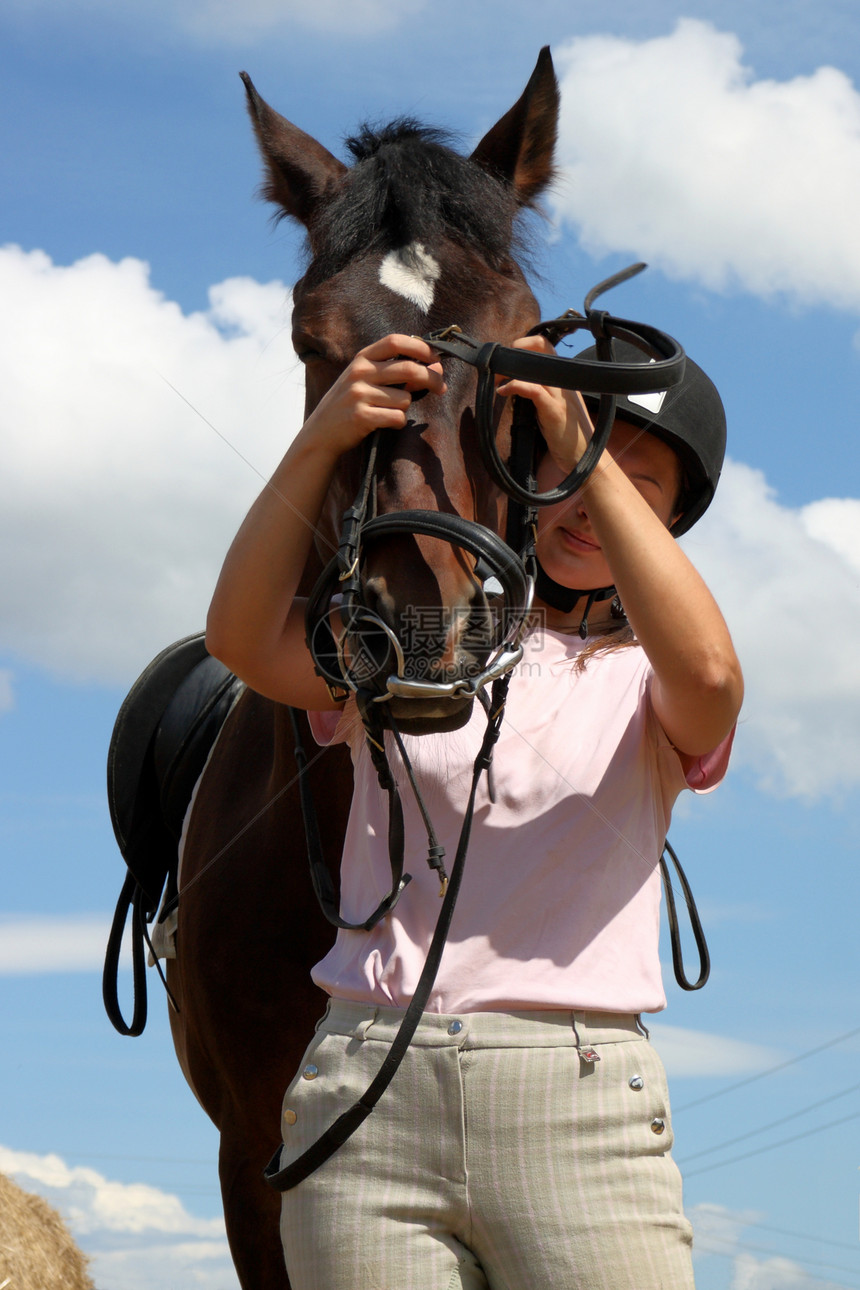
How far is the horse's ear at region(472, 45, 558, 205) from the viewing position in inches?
108

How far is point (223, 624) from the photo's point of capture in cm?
193

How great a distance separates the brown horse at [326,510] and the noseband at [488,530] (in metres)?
0.04

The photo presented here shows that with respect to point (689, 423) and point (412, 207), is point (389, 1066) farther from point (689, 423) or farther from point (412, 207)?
point (412, 207)

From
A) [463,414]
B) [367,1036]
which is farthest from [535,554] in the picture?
[367,1036]

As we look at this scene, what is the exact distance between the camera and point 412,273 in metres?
2.20

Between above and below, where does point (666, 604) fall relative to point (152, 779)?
below

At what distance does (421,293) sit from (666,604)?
82cm

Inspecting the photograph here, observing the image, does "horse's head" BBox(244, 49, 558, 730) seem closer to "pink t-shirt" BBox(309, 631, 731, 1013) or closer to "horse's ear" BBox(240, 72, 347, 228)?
"horse's ear" BBox(240, 72, 347, 228)

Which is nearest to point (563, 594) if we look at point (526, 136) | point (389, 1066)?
point (389, 1066)

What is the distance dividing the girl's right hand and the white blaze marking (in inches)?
12.1

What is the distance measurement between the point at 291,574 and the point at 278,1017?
1.46m

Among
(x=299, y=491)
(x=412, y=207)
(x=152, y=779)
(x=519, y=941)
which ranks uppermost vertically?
(x=412, y=207)

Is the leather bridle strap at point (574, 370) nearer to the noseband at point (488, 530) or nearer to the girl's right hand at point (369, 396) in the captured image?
the noseband at point (488, 530)

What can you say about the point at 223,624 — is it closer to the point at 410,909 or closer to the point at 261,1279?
the point at 410,909
